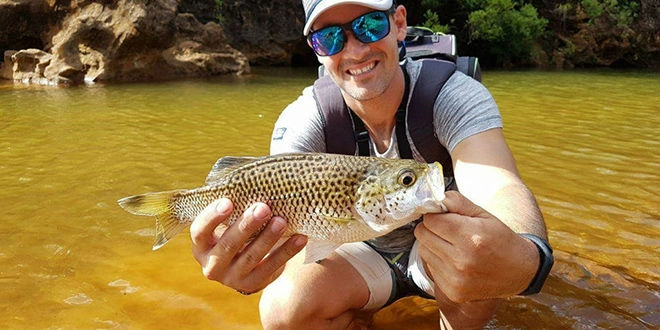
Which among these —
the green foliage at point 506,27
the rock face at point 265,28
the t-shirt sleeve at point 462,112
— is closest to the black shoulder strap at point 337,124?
the t-shirt sleeve at point 462,112

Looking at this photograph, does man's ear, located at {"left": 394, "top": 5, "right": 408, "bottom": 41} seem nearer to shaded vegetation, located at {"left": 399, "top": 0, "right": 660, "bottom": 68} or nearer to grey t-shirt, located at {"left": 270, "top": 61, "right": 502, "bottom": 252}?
grey t-shirt, located at {"left": 270, "top": 61, "right": 502, "bottom": 252}

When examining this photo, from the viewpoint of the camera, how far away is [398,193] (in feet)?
7.00

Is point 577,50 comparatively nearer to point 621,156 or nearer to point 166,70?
point 166,70

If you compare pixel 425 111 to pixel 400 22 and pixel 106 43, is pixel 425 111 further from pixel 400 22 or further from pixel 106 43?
pixel 106 43

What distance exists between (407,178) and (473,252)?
392mm

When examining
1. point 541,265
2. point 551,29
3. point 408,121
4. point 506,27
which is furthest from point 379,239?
point 551,29

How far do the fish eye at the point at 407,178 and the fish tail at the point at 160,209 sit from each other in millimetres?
1169

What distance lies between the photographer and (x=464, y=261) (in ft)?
6.58

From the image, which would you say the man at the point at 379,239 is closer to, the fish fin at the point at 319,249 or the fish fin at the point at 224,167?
the fish fin at the point at 319,249

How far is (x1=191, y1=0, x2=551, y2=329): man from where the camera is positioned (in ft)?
7.27

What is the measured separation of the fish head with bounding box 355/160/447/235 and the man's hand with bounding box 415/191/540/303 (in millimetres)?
54

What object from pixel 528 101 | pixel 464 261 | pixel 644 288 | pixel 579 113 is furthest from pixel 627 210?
pixel 528 101

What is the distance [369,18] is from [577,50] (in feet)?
124

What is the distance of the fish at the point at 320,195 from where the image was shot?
2.12 m
